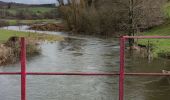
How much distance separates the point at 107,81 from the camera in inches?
974

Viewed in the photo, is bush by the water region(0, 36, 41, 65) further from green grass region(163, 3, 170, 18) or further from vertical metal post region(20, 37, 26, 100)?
green grass region(163, 3, 170, 18)

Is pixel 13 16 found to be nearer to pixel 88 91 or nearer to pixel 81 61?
pixel 81 61

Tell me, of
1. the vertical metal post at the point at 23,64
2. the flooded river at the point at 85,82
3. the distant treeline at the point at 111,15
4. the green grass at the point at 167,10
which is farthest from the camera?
the green grass at the point at 167,10

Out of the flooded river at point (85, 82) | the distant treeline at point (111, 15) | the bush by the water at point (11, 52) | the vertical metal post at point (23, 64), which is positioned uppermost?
the distant treeline at point (111, 15)

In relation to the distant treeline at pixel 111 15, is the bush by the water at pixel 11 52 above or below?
below

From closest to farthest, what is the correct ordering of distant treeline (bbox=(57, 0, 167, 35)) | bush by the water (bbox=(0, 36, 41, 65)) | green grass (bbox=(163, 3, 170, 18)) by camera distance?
bush by the water (bbox=(0, 36, 41, 65))
distant treeline (bbox=(57, 0, 167, 35))
green grass (bbox=(163, 3, 170, 18))

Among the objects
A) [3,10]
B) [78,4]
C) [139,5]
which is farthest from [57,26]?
[3,10]

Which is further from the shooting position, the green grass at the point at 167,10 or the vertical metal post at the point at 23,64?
the green grass at the point at 167,10

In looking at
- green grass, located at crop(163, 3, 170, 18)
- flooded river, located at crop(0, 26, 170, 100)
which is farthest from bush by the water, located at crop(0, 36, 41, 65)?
green grass, located at crop(163, 3, 170, 18)

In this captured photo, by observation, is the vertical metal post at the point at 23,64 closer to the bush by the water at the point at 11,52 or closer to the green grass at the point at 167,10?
the bush by the water at the point at 11,52

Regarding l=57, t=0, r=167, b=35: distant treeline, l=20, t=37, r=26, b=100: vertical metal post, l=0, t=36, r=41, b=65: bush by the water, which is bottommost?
l=0, t=36, r=41, b=65: bush by the water

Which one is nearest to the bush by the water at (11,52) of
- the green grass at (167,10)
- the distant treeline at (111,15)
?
the distant treeline at (111,15)

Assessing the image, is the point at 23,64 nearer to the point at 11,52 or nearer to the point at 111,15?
the point at 11,52

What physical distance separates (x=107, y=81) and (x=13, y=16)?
11967 centimetres
